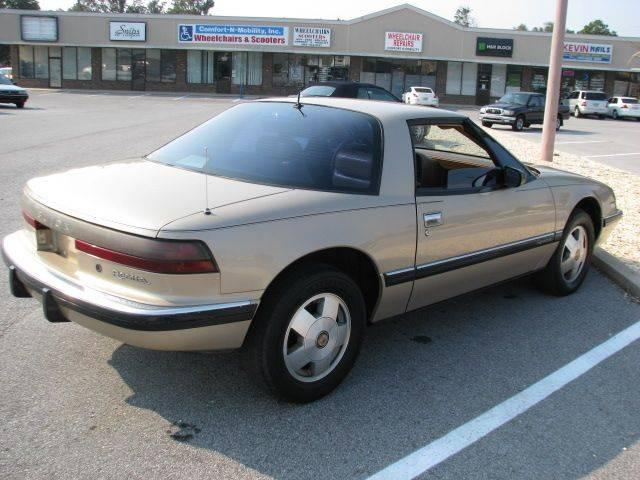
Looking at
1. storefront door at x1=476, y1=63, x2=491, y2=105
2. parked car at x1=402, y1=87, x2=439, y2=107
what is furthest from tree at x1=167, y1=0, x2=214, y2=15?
parked car at x1=402, y1=87, x2=439, y2=107

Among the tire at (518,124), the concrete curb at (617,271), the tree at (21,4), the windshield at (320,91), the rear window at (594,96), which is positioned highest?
the tree at (21,4)

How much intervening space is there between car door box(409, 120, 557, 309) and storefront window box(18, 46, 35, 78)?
1954 inches

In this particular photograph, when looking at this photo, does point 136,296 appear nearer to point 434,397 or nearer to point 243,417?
point 243,417

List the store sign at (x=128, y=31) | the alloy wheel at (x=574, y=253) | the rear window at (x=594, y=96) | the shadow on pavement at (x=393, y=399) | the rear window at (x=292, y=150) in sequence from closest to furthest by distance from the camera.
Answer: the shadow on pavement at (x=393, y=399) < the rear window at (x=292, y=150) < the alloy wheel at (x=574, y=253) < the rear window at (x=594, y=96) < the store sign at (x=128, y=31)

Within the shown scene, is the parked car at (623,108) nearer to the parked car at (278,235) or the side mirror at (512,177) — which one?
the parked car at (278,235)

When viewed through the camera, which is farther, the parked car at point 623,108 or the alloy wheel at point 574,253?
the parked car at point 623,108

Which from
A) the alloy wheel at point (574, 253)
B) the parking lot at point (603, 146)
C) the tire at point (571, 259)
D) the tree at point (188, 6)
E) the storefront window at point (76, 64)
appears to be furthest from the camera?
the tree at point (188, 6)

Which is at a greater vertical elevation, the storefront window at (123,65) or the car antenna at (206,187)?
the storefront window at (123,65)

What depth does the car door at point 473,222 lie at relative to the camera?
384 centimetres

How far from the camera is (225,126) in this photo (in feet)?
13.8

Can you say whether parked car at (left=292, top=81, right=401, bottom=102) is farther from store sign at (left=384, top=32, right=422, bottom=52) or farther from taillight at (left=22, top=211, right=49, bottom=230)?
store sign at (left=384, top=32, right=422, bottom=52)

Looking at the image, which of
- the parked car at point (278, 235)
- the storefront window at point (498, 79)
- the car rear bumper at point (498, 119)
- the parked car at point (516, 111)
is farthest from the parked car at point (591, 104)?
the parked car at point (278, 235)

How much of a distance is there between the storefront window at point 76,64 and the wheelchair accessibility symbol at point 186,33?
753 centimetres

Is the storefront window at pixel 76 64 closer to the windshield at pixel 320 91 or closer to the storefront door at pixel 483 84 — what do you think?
the storefront door at pixel 483 84
